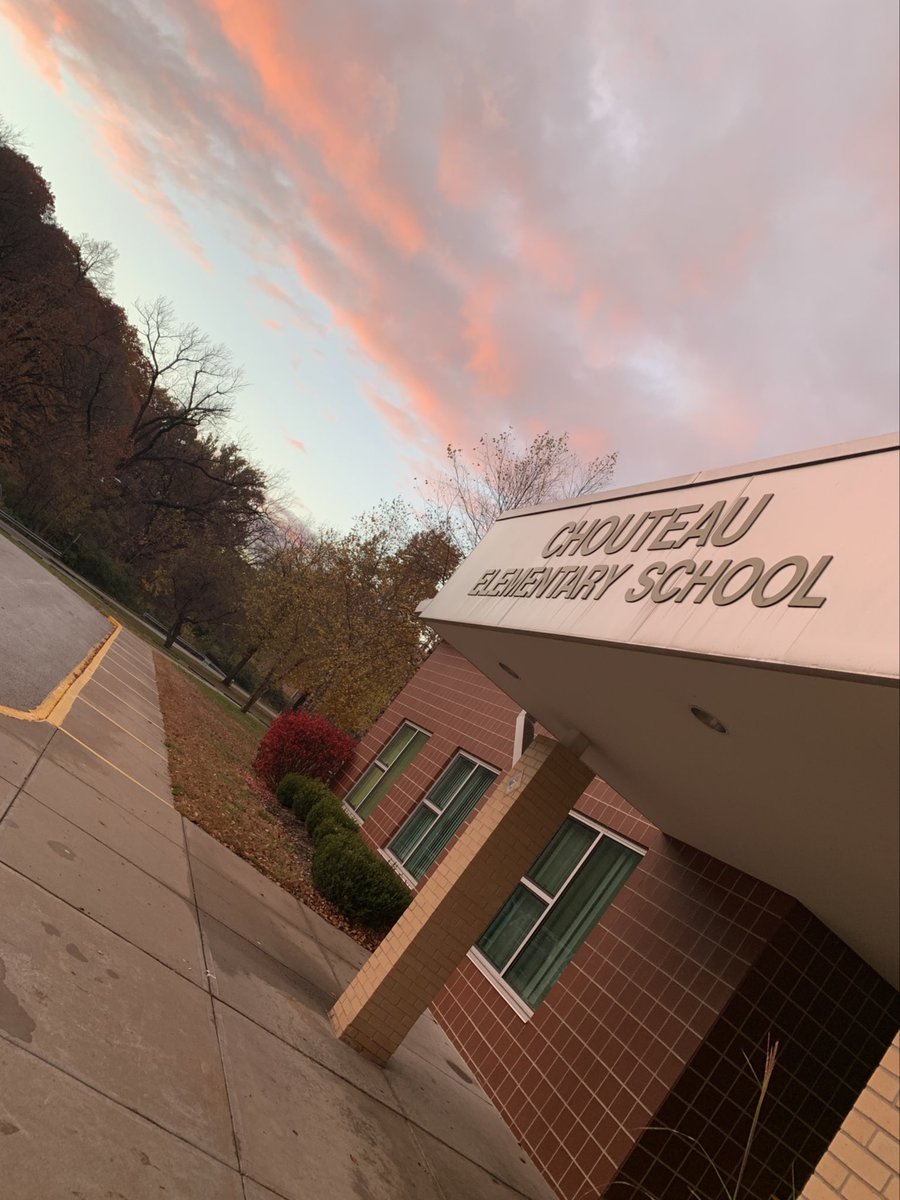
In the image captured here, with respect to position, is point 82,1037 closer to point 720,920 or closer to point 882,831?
→ point 882,831

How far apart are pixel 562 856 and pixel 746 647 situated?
627 centimetres

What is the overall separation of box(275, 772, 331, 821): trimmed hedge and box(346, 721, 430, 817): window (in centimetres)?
140

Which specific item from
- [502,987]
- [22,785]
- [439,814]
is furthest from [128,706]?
[502,987]

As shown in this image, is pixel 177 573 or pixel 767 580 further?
pixel 177 573

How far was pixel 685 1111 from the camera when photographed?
217 inches

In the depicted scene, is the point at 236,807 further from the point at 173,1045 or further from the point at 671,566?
the point at 671,566

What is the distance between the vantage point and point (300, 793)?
13164 millimetres

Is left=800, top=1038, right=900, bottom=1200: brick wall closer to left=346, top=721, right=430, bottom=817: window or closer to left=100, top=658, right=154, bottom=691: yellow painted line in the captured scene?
left=346, top=721, right=430, bottom=817: window

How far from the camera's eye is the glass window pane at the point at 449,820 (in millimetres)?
11211

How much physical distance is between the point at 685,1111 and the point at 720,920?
1372 millimetres

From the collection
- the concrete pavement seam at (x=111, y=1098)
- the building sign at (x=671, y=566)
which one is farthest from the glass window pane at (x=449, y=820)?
the concrete pavement seam at (x=111, y=1098)

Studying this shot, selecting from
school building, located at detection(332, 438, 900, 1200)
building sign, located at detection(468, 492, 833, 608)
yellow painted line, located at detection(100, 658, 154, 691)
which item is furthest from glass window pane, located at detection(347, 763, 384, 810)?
building sign, located at detection(468, 492, 833, 608)

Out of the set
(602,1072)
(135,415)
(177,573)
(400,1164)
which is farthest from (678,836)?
(135,415)

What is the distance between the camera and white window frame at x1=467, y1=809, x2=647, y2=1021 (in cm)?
747
